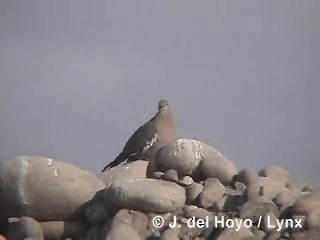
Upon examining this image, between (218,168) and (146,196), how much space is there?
5.38ft

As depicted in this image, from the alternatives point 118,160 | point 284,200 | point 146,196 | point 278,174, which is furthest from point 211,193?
point 118,160

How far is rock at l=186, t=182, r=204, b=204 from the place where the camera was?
285 inches

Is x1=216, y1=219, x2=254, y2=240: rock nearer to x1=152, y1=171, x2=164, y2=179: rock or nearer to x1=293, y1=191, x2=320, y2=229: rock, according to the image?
x1=293, y1=191, x2=320, y2=229: rock

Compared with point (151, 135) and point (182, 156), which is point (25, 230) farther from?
point (151, 135)

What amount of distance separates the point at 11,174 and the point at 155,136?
3520mm

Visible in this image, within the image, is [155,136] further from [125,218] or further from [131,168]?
[125,218]

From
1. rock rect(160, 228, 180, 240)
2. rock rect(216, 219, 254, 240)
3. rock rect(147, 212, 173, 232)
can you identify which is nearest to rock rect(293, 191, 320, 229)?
rock rect(216, 219, 254, 240)

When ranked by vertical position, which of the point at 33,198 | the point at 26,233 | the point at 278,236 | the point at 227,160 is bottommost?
the point at 26,233

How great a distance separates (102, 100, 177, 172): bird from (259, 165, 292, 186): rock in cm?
234

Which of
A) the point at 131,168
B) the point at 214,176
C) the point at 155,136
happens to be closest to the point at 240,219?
the point at 214,176

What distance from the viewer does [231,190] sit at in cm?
757

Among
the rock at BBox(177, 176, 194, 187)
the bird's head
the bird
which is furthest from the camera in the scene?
the bird's head

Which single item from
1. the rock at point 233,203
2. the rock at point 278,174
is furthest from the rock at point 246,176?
the rock at point 233,203

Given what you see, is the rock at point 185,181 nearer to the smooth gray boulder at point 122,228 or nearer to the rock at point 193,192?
the rock at point 193,192
